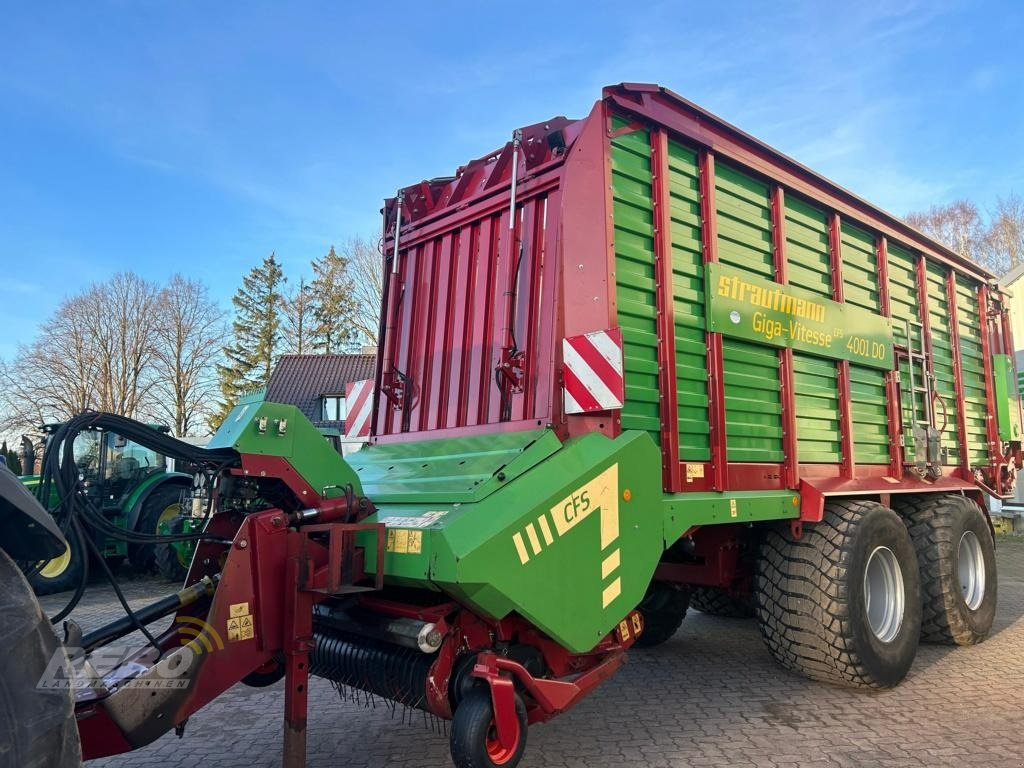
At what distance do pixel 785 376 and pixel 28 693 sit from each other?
407 cm

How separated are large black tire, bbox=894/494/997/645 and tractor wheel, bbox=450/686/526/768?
4.17 meters

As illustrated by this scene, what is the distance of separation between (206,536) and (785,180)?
3998 mm

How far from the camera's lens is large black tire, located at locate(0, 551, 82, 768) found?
5.42 feet

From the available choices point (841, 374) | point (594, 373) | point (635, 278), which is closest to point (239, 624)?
point (594, 373)

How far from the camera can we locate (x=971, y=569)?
6.09 meters

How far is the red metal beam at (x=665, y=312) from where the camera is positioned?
3.68 m

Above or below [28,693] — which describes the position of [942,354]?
above

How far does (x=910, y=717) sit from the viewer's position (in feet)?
13.5

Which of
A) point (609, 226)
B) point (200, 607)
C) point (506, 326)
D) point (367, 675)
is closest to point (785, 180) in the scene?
point (609, 226)

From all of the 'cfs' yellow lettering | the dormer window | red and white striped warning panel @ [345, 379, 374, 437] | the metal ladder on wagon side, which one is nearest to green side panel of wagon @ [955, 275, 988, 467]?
the metal ladder on wagon side

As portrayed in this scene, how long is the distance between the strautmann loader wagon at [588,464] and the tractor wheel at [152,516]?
6.34 meters

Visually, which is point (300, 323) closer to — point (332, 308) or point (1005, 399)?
point (332, 308)

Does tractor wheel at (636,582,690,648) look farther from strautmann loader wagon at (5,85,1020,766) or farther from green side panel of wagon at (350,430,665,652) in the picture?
green side panel of wagon at (350,430,665,652)

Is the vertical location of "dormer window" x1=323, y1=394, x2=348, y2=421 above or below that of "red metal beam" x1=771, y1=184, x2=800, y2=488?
above
